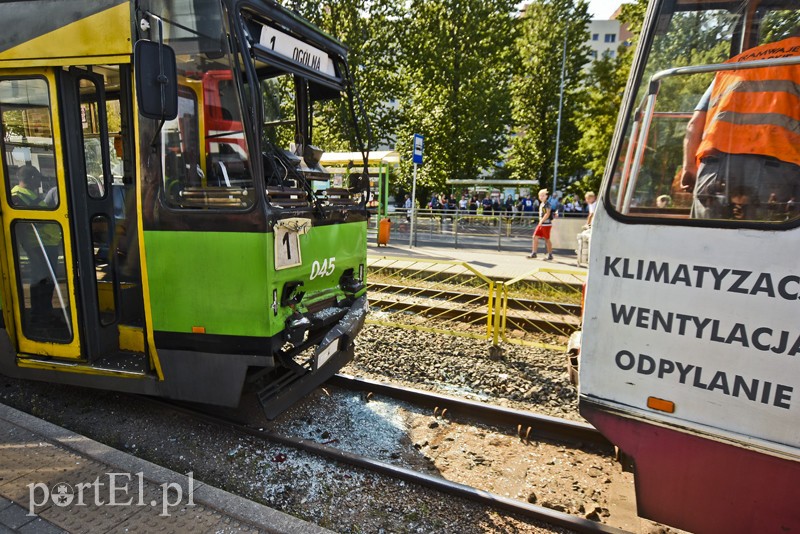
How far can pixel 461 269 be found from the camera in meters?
10.1

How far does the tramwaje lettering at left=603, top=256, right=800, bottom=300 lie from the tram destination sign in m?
2.66

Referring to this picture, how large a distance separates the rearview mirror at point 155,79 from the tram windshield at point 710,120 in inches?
104

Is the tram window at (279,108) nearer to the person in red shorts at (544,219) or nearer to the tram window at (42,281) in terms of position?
the tram window at (42,281)

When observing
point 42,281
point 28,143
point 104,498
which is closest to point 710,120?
point 104,498

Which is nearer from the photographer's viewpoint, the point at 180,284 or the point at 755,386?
the point at 755,386

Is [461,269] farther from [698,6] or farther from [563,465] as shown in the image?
[698,6]

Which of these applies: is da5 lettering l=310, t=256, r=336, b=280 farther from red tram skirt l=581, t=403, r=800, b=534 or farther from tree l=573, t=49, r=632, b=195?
tree l=573, t=49, r=632, b=195

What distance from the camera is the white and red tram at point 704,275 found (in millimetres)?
2078

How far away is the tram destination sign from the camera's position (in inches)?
130

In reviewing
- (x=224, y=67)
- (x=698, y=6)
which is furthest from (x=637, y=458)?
(x=224, y=67)

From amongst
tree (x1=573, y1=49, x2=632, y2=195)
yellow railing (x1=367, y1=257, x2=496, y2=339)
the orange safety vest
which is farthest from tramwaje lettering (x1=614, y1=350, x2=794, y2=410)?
tree (x1=573, y1=49, x2=632, y2=195)

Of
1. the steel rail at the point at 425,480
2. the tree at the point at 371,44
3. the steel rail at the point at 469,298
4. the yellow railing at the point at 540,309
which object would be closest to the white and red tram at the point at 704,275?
the steel rail at the point at 425,480

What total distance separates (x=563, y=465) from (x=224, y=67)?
12.6 feet

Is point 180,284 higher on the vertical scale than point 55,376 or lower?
higher
